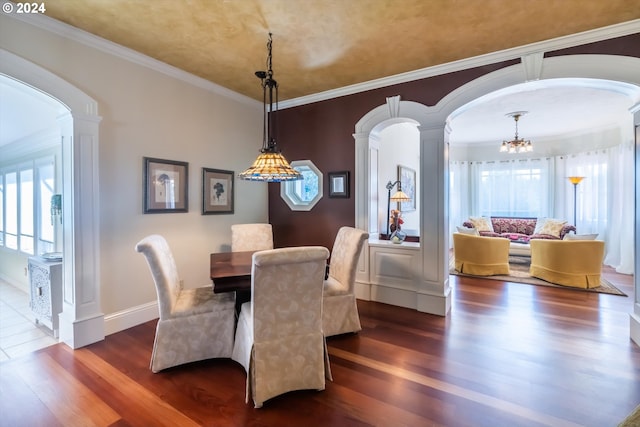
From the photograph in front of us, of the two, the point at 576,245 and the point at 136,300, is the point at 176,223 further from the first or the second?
the point at 576,245

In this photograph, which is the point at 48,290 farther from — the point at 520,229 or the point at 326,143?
the point at 520,229

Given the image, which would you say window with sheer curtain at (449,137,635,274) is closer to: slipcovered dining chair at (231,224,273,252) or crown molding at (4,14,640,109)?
crown molding at (4,14,640,109)

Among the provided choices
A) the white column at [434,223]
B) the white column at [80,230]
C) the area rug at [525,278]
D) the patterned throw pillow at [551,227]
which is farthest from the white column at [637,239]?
the white column at [80,230]

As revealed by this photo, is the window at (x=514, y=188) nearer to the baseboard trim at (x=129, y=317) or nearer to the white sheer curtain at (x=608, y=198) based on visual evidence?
the white sheer curtain at (x=608, y=198)

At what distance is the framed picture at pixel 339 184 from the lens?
4004 millimetres

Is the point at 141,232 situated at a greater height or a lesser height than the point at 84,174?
lesser

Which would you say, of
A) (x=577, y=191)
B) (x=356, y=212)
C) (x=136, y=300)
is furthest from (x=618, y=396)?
(x=577, y=191)

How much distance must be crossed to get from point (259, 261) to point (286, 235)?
280 cm

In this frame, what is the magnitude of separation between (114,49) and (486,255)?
18.9 feet

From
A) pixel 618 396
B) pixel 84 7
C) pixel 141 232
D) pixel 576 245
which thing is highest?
pixel 84 7

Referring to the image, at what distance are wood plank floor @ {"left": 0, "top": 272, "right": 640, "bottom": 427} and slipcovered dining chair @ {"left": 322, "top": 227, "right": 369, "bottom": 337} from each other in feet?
0.38

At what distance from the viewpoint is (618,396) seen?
196 centimetres

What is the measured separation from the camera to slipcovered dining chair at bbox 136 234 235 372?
223 cm

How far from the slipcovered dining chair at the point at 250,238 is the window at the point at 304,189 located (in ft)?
2.32
